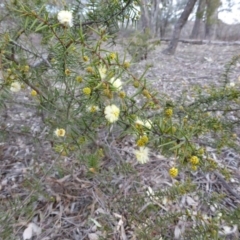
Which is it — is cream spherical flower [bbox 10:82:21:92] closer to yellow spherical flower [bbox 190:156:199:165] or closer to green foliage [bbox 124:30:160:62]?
yellow spherical flower [bbox 190:156:199:165]

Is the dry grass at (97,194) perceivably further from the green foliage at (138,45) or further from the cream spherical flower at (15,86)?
the green foliage at (138,45)

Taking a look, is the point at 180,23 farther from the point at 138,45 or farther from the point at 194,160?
the point at 194,160

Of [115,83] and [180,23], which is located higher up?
[115,83]

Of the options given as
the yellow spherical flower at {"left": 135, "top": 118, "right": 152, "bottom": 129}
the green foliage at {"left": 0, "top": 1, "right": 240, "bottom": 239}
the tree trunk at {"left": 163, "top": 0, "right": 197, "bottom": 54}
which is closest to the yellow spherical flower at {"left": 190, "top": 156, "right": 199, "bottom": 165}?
the green foliage at {"left": 0, "top": 1, "right": 240, "bottom": 239}

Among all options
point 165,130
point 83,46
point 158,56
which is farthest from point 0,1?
point 158,56

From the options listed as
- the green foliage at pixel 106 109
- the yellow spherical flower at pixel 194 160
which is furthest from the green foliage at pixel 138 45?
the yellow spherical flower at pixel 194 160

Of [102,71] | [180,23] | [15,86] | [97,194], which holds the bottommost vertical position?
[97,194]

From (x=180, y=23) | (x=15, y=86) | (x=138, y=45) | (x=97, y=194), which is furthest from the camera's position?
(x=180, y=23)

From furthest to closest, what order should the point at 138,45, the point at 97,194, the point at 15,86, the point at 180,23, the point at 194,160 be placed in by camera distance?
the point at 180,23, the point at 138,45, the point at 97,194, the point at 15,86, the point at 194,160

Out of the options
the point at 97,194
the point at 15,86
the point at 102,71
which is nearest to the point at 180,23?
the point at 97,194

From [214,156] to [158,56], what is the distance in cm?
359

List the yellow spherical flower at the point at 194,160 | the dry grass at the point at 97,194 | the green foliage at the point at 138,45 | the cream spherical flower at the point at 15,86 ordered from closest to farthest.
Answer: the yellow spherical flower at the point at 194,160 < the cream spherical flower at the point at 15,86 < the dry grass at the point at 97,194 < the green foliage at the point at 138,45

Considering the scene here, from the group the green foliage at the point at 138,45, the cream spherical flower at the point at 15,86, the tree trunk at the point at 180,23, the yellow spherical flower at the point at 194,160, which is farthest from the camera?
the tree trunk at the point at 180,23

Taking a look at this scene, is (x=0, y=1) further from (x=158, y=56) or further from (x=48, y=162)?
(x=158, y=56)
